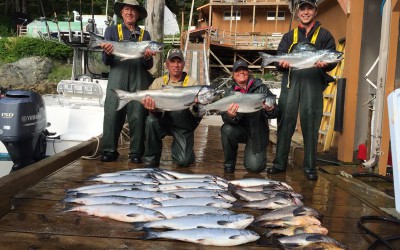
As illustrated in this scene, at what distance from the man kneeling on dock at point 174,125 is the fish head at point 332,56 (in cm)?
182

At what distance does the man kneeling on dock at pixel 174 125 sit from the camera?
5.10m

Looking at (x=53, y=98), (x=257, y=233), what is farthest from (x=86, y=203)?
(x=53, y=98)

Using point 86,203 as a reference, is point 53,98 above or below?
above

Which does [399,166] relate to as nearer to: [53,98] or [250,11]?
[53,98]

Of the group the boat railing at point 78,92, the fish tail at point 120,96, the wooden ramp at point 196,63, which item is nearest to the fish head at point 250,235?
the fish tail at point 120,96

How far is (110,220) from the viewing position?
3.15 meters

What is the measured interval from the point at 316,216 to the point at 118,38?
12.3 feet

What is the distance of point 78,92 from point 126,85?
3153 mm

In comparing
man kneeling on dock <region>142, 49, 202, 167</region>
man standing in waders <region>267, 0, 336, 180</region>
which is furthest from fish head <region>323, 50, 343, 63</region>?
man kneeling on dock <region>142, 49, 202, 167</region>

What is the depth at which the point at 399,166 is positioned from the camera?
9.56 ft

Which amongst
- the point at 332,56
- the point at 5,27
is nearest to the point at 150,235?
the point at 332,56

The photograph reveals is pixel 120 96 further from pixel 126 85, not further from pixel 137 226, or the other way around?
pixel 137 226

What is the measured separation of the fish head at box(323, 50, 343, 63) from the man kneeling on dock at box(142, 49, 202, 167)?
1824mm

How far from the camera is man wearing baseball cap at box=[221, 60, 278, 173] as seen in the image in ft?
16.0
